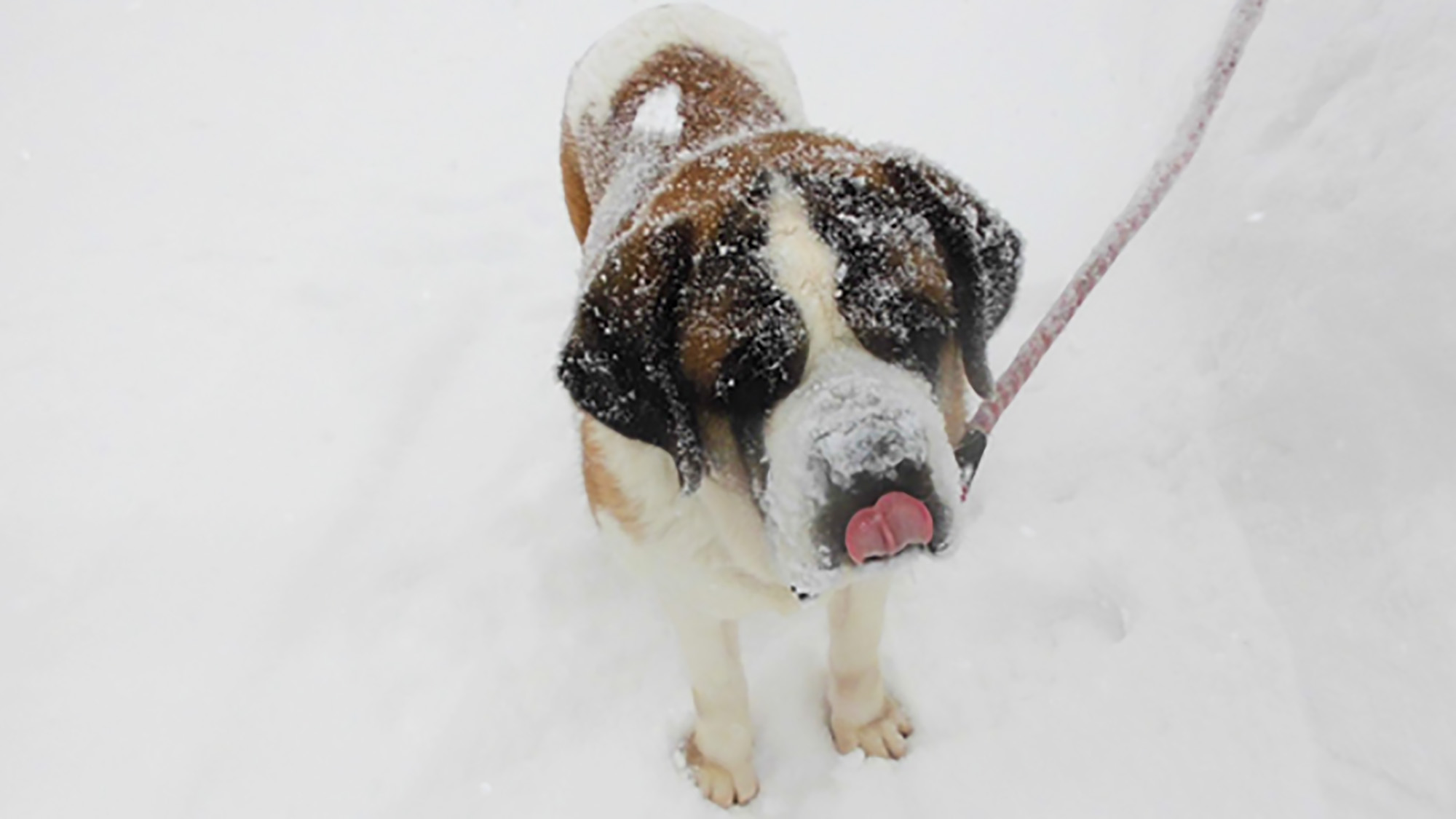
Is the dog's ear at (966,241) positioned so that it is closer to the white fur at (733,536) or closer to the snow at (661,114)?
the white fur at (733,536)

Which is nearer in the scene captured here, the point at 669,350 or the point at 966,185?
the point at 669,350

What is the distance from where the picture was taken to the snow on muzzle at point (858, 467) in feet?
4.36

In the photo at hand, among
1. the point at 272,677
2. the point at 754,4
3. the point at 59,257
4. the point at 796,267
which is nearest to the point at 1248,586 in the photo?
the point at 796,267

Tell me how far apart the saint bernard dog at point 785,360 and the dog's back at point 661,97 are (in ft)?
1.73

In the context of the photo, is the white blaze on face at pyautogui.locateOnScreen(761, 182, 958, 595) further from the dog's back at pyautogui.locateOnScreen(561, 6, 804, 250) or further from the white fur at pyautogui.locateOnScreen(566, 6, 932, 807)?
the dog's back at pyautogui.locateOnScreen(561, 6, 804, 250)

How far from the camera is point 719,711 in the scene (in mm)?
2217

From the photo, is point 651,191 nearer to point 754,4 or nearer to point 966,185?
point 966,185

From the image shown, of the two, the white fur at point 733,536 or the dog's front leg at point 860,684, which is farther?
the dog's front leg at point 860,684

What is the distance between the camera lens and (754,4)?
5141 mm

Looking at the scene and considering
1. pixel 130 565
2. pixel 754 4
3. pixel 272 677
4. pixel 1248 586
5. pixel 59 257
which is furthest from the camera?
pixel 754 4

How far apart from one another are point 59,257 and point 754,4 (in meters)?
3.52

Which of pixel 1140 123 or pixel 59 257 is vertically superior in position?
pixel 1140 123

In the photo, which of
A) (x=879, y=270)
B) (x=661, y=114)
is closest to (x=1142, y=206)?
(x=879, y=270)

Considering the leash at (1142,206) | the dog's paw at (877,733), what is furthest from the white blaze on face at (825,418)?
the dog's paw at (877,733)
